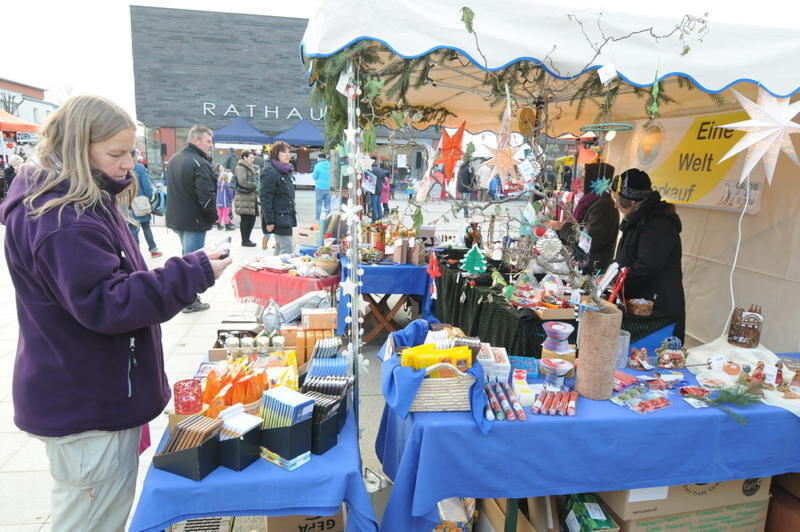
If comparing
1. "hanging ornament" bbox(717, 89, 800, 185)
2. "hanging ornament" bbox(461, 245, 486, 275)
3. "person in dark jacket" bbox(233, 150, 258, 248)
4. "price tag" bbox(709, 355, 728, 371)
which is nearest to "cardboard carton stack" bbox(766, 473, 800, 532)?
"price tag" bbox(709, 355, 728, 371)

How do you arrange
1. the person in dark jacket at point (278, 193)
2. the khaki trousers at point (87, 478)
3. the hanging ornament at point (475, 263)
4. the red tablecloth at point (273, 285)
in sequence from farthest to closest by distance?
the person in dark jacket at point (278, 193) → the red tablecloth at point (273, 285) → the hanging ornament at point (475, 263) → the khaki trousers at point (87, 478)

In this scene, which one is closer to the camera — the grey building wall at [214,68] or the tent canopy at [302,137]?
the tent canopy at [302,137]

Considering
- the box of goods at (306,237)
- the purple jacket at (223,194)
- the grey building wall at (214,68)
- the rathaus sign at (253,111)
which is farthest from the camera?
the rathaus sign at (253,111)

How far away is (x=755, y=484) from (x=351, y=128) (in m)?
2.11

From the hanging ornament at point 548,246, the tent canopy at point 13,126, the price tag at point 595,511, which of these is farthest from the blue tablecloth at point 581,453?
the tent canopy at point 13,126

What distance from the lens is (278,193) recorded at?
6004 millimetres

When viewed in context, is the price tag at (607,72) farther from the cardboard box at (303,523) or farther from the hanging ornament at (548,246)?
the cardboard box at (303,523)

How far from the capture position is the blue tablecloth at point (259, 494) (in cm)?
133

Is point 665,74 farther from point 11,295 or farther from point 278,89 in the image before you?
point 278,89

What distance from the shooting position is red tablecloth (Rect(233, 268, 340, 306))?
3.80 m

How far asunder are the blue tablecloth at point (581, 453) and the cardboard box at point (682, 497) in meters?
0.10

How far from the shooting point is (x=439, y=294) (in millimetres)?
4199

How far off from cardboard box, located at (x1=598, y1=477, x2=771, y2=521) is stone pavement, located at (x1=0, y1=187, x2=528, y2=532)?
126 cm

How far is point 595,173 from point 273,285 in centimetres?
339
